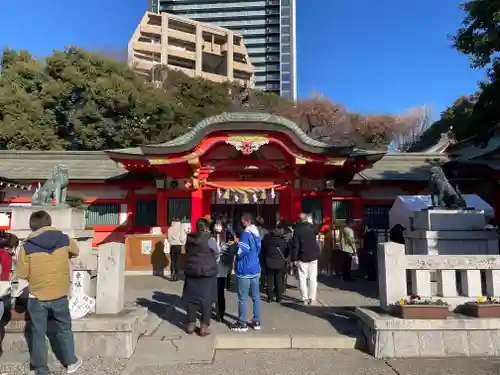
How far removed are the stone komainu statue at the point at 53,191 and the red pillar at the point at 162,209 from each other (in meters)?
4.52

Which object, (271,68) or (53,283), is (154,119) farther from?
(271,68)

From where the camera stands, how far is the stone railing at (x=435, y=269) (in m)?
4.98

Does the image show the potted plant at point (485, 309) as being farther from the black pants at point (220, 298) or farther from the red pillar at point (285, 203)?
the red pillar at point (285, 203)

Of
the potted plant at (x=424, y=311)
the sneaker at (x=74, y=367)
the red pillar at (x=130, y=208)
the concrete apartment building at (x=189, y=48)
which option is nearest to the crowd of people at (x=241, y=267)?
the sneaker at (x=74, y=367)

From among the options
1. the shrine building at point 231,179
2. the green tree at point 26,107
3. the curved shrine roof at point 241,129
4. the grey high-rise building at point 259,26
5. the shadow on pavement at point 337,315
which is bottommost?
the shadow on pavement at point 337,315

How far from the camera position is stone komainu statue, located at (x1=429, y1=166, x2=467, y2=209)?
675 centimetres

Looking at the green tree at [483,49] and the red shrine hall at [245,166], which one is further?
A: the red shrine hall at [245,166]

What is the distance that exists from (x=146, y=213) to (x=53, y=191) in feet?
18.7

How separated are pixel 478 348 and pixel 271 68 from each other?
237ft

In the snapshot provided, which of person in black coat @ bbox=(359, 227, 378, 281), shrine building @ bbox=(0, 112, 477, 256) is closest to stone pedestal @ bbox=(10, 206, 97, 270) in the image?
shrine building @ bbox=(0, 112, 477, 256)

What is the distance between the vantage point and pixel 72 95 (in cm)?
2322

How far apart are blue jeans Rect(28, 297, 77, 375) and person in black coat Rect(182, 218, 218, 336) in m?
1.65

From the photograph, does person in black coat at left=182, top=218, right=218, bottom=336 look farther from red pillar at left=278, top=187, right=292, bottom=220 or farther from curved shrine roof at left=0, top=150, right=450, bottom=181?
curved shrine roof at left=0, top=150, right=450, bottom=181

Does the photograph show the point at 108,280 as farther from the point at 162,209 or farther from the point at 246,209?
the point at 246,209
